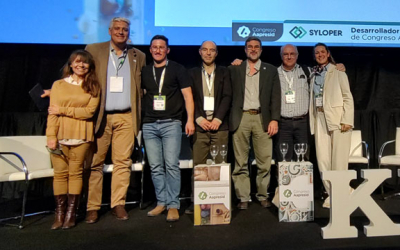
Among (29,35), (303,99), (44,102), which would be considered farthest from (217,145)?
(29,35)

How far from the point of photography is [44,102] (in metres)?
2.93

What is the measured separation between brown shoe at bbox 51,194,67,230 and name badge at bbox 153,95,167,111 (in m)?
1.03

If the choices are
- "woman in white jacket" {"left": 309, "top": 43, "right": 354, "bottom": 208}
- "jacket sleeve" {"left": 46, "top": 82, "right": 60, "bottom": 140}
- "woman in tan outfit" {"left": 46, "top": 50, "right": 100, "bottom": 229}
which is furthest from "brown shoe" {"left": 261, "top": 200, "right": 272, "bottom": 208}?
"jacket sleeve" {"left": 46, "top": 82, "right": 60, "bottom": 140}

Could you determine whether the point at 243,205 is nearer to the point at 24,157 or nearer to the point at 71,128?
the point at 71,128

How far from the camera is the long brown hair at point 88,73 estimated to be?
2.59 meters

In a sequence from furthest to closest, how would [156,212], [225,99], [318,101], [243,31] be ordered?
[243,31] < [318,101] < [225,99] < [156,212]

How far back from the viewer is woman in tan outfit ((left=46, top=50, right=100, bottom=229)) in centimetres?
253

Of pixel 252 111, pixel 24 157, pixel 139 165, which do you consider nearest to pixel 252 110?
pixel 252 111

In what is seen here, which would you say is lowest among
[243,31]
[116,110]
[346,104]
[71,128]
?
[71,128]

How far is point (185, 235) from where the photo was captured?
2.42 metres

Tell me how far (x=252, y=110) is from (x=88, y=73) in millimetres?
1496

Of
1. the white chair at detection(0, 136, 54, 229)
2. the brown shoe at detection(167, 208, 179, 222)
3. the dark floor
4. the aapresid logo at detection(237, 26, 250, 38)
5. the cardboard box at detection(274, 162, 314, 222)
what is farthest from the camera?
the aapresid logo at detection(237, 26, 250, 38)

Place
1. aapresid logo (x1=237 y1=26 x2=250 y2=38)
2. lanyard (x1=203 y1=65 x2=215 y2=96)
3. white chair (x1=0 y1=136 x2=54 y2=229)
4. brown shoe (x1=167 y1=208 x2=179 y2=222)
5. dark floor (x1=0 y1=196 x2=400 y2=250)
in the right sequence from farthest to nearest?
aapresid logo (x1=237 y1=26 x2=250 y2=38) < lanyard (x1=203 y1=65 x2=215 y2=96) < white chair (x1=0 y1=136 x2=54 y2=229) < brown shoe (x1=167 y1=208 x2=179 y2=222) < dark floor (x1=0 y1=196 x2=400 y2=250)

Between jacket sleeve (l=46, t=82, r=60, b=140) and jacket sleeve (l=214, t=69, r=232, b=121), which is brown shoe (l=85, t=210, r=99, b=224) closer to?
jacket sleeve (l=46, t=82, r=60, b=140)
